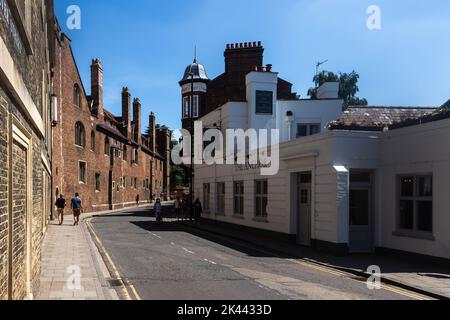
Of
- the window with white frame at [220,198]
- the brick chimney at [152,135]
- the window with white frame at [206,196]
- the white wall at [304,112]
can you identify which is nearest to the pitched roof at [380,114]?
the white wall at [304,112]

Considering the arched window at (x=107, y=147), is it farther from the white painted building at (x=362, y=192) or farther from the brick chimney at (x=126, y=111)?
the white painted building at (x=362, y=192)

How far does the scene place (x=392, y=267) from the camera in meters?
12.9

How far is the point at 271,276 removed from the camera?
11484 mm

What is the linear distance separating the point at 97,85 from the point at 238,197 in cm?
2537

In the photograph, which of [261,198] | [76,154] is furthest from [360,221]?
[76,154]

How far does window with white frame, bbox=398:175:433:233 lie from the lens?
1381 centimetres

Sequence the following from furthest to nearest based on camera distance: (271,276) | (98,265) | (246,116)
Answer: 1. (246,116)
2. (98,265)
3. (271,276)

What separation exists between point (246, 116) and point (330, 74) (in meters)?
24.3

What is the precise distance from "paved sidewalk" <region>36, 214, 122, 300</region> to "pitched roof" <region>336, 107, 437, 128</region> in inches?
488

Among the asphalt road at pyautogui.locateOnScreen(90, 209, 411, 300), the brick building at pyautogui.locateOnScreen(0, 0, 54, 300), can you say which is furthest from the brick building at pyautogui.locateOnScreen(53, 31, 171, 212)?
the brick building at pyautogui.locateOnScreen(0, 0, 54, 300)

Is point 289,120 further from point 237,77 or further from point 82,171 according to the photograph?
point 82,171

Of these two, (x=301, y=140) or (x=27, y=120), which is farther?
(x=301, y=140)
